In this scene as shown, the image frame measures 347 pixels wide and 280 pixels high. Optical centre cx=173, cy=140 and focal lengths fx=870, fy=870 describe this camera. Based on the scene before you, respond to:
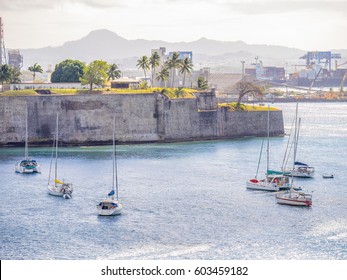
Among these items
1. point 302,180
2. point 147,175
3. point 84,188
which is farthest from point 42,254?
point 302,180

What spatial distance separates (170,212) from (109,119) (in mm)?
39834

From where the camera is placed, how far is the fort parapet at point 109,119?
308ft

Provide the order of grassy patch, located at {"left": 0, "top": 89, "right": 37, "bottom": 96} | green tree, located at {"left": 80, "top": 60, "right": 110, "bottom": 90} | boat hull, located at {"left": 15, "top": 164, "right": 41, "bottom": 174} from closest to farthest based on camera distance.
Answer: boat hull, located at {"left": 15, "top": 164, "right": 41, "bottom": 174}, grassy patch, located at {"left": 0, "top": 89, "right": 37, "bottom": 96}, green tree, located at {"left": 80, "top": 60, "right": 110, "bottom": 90}

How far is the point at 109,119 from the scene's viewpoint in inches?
3787

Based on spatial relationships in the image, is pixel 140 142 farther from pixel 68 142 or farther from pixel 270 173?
pixel 270 173

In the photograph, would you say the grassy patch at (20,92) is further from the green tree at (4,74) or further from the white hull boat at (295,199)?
the white hull boat at (295,199)

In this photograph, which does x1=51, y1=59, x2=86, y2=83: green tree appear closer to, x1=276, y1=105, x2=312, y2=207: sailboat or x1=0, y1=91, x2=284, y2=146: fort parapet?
x1=0, y1=91, x2=284, y2=146: fort parapet

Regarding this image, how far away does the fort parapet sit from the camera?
9381 centimetres

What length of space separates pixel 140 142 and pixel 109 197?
118 ft

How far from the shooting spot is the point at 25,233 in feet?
170

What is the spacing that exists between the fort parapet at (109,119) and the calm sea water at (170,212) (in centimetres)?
615

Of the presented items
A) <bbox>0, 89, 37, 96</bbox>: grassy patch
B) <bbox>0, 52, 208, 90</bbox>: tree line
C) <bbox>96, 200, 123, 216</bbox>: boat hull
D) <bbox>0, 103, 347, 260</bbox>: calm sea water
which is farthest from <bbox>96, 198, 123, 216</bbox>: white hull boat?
<bbox>0, 52, 208, 90</bbox>: tree line

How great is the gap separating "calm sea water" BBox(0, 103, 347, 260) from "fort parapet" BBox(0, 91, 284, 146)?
20.2 ft

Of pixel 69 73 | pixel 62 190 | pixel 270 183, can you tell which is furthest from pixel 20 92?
pixel 270 183
